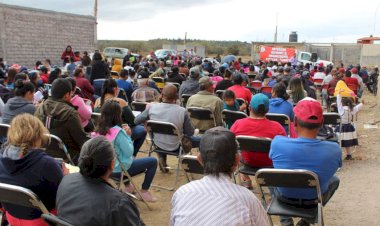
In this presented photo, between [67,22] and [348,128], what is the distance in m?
19.6

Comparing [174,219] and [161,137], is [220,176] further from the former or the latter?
[161,137]

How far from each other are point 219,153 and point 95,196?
763 mm

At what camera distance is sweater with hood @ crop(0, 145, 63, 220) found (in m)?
3.04

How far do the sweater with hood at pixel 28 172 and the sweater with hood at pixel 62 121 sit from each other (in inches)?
64.4

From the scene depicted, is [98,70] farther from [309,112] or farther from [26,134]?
[309,112]

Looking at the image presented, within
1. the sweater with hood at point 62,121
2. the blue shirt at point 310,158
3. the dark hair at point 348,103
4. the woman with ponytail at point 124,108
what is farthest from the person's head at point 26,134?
the dark hair at point 348,103

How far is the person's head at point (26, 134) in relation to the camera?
10.1 feet

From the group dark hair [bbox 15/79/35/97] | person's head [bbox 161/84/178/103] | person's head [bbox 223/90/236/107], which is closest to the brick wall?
dark hair [bbox 15/79/35/97]

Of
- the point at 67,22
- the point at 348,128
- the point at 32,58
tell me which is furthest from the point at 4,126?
the point at 67,22

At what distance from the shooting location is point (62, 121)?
15.5 ft

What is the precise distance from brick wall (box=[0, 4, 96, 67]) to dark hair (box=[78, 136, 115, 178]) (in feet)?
60.9

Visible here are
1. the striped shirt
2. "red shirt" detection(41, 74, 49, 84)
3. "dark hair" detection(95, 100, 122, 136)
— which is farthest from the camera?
"red shirt" detection(41, 74, 49, 84)

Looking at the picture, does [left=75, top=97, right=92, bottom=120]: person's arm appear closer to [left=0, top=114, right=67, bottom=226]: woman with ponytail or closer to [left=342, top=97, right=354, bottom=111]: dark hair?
[left=0, top=114, right=67, bottom=226]: woman with ponytail

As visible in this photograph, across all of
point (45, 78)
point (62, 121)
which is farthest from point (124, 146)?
point (45, 78)
